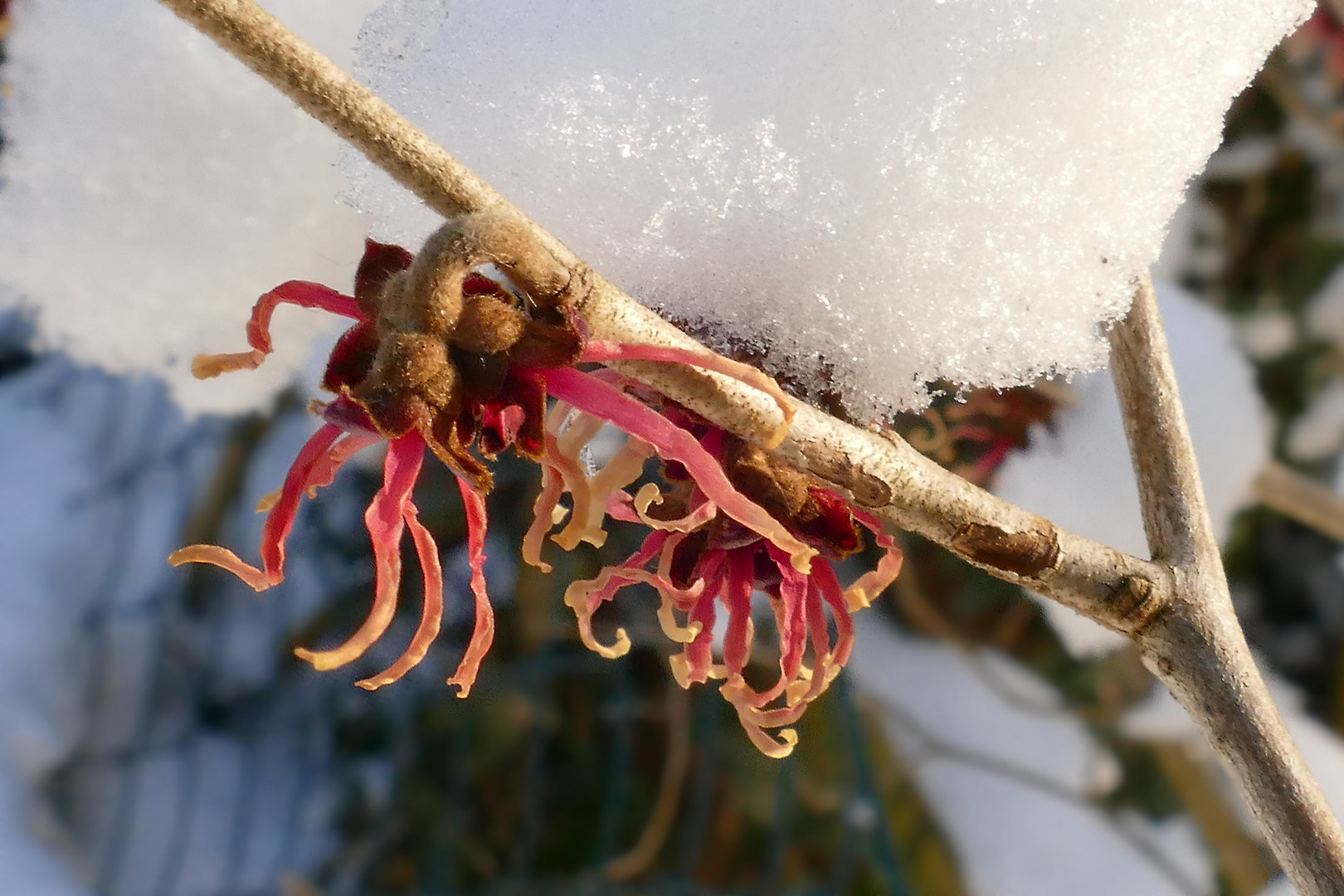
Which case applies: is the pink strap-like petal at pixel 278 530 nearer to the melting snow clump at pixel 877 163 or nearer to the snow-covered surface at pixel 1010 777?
the melting snow clump at pixel 877 163

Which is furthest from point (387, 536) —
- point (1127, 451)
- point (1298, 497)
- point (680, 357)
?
point (1298, 497)

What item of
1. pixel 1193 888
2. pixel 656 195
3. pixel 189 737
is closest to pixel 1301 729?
pixel 1193 888

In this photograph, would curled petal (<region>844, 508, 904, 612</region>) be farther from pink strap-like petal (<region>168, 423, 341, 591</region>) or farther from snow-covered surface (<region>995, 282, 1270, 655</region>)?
snow-covered surface (<region>995, 282, 1270, 655</region>)

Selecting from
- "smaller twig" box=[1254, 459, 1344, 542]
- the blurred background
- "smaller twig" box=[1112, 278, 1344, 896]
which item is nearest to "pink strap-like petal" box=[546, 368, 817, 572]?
"smaller twig" box=[1112, 278, 1344, 896]

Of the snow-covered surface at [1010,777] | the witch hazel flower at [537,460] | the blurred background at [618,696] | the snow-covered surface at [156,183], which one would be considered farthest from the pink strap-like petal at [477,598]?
the snow-covered surface at [1010,777]

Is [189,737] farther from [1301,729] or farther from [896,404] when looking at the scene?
[1301,729]

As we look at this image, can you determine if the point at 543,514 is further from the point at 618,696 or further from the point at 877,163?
the point at 618,696
